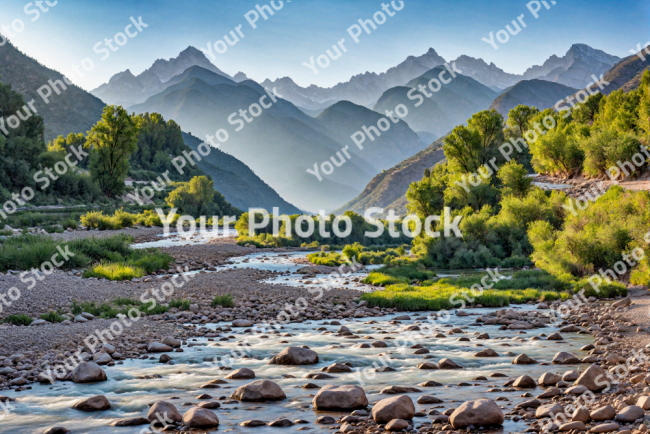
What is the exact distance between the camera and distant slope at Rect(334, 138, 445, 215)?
533 ft

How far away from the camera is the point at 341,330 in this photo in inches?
518

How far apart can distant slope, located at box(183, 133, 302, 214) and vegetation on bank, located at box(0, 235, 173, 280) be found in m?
128

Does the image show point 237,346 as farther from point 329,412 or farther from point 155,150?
point 155,150

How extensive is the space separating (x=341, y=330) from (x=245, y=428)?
710cm

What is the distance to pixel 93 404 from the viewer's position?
6.98 meters

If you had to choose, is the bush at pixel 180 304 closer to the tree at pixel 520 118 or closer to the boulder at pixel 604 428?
the boulder at pixel 604 428

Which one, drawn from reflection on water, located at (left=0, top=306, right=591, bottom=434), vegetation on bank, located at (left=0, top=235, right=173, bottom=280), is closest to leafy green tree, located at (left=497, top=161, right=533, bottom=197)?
vegetation on bank, located at (left=0, top=235, right=173, bottom=280)

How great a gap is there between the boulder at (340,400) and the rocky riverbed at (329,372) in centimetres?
2

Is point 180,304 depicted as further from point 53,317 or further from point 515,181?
point 515,181

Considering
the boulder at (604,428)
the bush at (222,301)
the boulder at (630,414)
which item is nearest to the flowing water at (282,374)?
the boulder at (604,428)

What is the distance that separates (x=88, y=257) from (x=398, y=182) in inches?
→ 6372

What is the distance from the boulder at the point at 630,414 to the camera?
5.77 m

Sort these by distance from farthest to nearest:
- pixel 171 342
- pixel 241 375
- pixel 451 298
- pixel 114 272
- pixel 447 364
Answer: pixel 114 272
pixel 451 298
pixel 171 342
pixel 447 364
pixel 241 375

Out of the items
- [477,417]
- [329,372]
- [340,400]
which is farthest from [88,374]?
[477,417]
